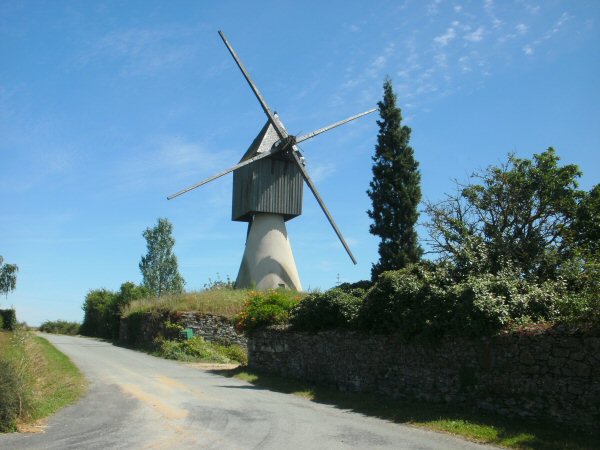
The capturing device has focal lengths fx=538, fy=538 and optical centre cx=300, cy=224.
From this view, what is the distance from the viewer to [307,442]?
900cm

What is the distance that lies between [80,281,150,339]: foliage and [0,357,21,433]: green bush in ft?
97.4

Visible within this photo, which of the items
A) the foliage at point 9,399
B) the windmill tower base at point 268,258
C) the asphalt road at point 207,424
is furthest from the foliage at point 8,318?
the foliage at point 9,399

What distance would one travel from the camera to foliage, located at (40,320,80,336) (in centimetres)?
5559

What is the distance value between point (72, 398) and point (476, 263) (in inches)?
409

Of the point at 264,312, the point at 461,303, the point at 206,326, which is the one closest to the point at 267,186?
the point at 206,326

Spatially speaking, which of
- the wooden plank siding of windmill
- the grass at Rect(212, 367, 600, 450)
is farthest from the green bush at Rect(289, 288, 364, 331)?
the wooden plank siding of windmill

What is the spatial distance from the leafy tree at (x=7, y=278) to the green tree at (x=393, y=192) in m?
46.6

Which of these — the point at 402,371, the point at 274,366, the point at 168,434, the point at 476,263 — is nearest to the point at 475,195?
the point at 476,263

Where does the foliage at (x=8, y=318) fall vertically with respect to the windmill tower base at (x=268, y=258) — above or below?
below

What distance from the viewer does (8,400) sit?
9.62 meters

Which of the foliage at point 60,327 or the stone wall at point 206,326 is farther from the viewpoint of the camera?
the foliage at point 60,327

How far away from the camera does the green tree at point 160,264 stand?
5784cm

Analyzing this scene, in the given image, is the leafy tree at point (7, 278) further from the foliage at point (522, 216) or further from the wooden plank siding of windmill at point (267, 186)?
the foliage at point (522, 216)

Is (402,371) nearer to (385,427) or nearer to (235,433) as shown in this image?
(385,427)
